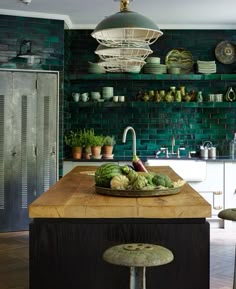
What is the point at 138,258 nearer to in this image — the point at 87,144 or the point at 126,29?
the point at 126,29

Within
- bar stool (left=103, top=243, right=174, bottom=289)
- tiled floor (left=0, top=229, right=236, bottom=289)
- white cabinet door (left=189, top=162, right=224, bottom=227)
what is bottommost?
tiled floor (left=0, top=229, right=236, bottom=289)

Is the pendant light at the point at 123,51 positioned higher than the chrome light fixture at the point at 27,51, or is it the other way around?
the chrome light fixture at the point at 27,51

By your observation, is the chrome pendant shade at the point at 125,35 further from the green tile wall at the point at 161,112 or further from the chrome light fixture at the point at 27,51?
the green tile wall at the point at 161,112

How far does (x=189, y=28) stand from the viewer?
773cm

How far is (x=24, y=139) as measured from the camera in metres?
6.84

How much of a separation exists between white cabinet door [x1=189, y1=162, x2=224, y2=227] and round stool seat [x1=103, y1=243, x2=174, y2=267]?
468 cm

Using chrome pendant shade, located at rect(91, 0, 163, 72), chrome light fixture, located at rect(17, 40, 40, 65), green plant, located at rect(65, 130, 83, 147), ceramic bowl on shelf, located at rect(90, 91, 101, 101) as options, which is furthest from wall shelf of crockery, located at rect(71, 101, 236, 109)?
chrome pendant shade, located at rect(91, 0, 163, 72)

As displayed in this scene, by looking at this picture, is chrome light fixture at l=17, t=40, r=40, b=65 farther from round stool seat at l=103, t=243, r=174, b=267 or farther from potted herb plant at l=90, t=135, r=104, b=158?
round stool seat at l=103, t=243, r=174, b=267

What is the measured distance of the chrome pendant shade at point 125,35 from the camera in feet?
11.9

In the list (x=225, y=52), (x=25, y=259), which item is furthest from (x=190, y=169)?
(x=25, y=259)

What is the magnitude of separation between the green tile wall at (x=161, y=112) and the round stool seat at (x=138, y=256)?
17.4ft

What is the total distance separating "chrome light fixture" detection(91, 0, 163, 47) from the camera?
3.61 m

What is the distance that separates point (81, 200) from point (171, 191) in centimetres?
59

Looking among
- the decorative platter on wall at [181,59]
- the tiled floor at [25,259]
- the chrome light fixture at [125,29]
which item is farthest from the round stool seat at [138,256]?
the decorative platter on wall at [181,59]
